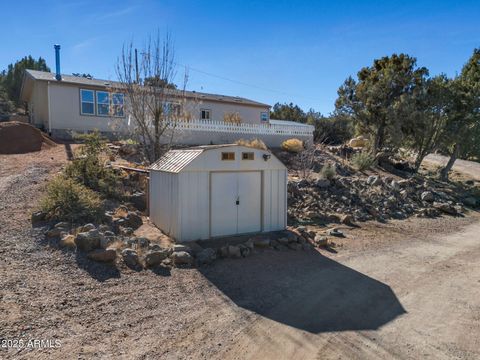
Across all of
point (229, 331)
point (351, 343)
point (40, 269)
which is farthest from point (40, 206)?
point (351, 343)

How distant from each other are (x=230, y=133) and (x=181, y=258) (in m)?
12.7

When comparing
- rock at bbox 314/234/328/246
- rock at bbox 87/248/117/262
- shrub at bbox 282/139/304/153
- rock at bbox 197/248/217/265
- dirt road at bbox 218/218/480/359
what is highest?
shrub at bbox 282/139/304/153

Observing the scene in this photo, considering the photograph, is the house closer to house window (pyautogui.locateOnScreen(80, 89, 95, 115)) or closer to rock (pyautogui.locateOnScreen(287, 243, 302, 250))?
house window (pyautogui.locateOnScreen(80, 89, 95, 115))

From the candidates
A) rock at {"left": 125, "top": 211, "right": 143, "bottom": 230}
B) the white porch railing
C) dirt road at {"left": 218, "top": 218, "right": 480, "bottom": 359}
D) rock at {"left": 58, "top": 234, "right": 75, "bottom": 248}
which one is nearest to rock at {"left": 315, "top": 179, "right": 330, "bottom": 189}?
dirt road at {"left": 218, "top": 218, "right": 480, "bottom": 359}

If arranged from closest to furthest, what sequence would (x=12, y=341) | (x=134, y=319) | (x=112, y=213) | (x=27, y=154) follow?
(x=12, y=341)
(x=134, y=319)
(x=112, y=213)
(x=27, y=154)

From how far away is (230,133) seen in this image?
18375 millimetres

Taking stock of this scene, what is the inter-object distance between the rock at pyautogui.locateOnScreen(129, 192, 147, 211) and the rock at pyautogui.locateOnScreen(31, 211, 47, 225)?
8.94ft

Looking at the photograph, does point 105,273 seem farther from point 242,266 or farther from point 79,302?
point 242,266

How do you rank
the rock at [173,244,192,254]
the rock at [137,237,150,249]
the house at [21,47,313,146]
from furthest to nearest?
the house at [21,47,313,146]
the rock at [137,237,150,249]
the rock at [173,244,192,254]

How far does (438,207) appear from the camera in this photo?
13164mm

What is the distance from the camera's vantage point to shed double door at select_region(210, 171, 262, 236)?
793cm

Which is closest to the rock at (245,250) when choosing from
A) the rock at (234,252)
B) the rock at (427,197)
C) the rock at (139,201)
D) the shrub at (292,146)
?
the rock at (234,252)

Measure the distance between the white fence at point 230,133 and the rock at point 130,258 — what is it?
9117 mm

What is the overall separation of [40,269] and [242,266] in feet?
11.3
